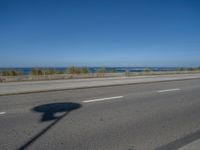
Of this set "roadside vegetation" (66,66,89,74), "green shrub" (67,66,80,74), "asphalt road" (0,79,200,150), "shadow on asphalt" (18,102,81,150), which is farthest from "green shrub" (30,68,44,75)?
"shadow on asphalt" (18,102,81,150)

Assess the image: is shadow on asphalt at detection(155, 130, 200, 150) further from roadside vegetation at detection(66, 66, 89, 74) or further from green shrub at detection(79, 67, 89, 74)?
green shrub at detection(79, 67, 89, 74)

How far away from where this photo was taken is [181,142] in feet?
14.0

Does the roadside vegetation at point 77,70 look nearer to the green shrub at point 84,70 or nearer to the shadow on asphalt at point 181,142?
the green shrub at point 84,70

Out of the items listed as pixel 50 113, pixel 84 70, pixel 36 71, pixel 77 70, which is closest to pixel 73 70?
pixel 77 70

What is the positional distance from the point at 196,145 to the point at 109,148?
6.02 ft

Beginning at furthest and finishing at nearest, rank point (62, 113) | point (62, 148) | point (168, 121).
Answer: point (62, 113)
point (168, 121)
point (62, 148)

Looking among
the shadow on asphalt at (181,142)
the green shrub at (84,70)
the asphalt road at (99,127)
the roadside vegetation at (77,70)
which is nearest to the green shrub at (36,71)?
the roadside vegetation at (77,70)

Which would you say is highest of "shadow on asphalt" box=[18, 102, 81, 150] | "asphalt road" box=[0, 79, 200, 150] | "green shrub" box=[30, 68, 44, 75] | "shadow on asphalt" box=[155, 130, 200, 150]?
"green shrub" box=[30, 68, 44, 75]

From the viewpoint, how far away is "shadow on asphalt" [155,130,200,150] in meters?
4.02

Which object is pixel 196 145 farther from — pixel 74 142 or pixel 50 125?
pixel 50 125

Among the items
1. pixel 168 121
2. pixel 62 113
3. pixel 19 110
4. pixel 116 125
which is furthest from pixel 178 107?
pixel 19 110

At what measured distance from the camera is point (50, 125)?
5328 millimetres

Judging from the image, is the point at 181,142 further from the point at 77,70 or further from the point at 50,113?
the point at 77,70

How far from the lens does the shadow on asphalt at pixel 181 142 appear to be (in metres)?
4.02
